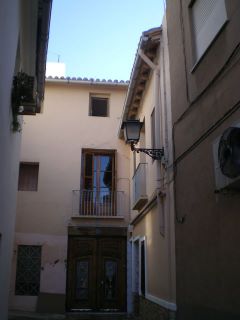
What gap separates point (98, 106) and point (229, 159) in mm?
12167

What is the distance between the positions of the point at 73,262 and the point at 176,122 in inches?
332

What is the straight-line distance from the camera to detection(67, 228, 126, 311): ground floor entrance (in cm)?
1484

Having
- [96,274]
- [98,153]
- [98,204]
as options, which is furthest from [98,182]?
[96,274]

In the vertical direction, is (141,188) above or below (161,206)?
above

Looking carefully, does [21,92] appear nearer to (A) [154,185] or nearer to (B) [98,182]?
(A) [154,185]

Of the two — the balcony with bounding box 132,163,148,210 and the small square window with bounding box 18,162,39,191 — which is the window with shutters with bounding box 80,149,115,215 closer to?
the small square window with bounding box 18,162,39,191

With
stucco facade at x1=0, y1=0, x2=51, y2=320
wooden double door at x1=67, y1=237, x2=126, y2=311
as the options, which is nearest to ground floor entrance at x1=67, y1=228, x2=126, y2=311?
wooden double door at x1=67, y1=237, x2=126, y2=311

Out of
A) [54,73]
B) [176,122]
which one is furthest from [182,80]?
[54,73]

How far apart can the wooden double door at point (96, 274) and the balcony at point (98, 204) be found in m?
0.86

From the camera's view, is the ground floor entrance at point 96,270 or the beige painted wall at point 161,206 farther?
the ground floor entrance at point 96,270

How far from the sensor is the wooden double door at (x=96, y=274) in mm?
14844

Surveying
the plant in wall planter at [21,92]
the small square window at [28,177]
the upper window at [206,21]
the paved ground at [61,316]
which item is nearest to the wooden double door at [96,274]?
the paved ground at [61,316]

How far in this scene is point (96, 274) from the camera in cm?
1518

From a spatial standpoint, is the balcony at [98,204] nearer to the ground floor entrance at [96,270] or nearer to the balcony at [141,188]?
the ground floor entrance at [96,270]
